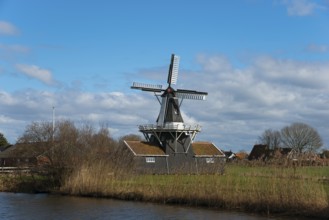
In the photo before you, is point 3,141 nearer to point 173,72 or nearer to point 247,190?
point 173,72

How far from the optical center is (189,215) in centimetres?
1905

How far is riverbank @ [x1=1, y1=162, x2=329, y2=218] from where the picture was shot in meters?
17.6

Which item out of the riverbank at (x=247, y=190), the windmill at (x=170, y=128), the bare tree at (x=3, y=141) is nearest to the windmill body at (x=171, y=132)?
the windmill at (x=170, y=128)

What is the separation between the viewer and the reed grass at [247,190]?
17.6m

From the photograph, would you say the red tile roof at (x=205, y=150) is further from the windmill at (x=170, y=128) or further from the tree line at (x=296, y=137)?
the tree line at (x=296, y=137)

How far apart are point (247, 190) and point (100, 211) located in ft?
21.1

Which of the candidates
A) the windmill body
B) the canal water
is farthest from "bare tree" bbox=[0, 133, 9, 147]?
the canal water

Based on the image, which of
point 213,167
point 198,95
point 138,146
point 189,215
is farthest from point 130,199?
point 198,95

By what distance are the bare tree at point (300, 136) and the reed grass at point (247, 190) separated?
53254 millimetres

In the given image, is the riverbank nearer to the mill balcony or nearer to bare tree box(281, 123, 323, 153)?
the mill balcony

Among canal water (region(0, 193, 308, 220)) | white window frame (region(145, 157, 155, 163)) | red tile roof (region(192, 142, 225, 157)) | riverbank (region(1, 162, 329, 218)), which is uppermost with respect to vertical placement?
red tile roof (region(192, 142, 225, 157))

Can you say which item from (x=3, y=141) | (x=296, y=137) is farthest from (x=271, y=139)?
(x=3, y=141)

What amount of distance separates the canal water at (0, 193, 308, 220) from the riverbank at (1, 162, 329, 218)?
748 mm

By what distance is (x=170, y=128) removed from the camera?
48281 mm
